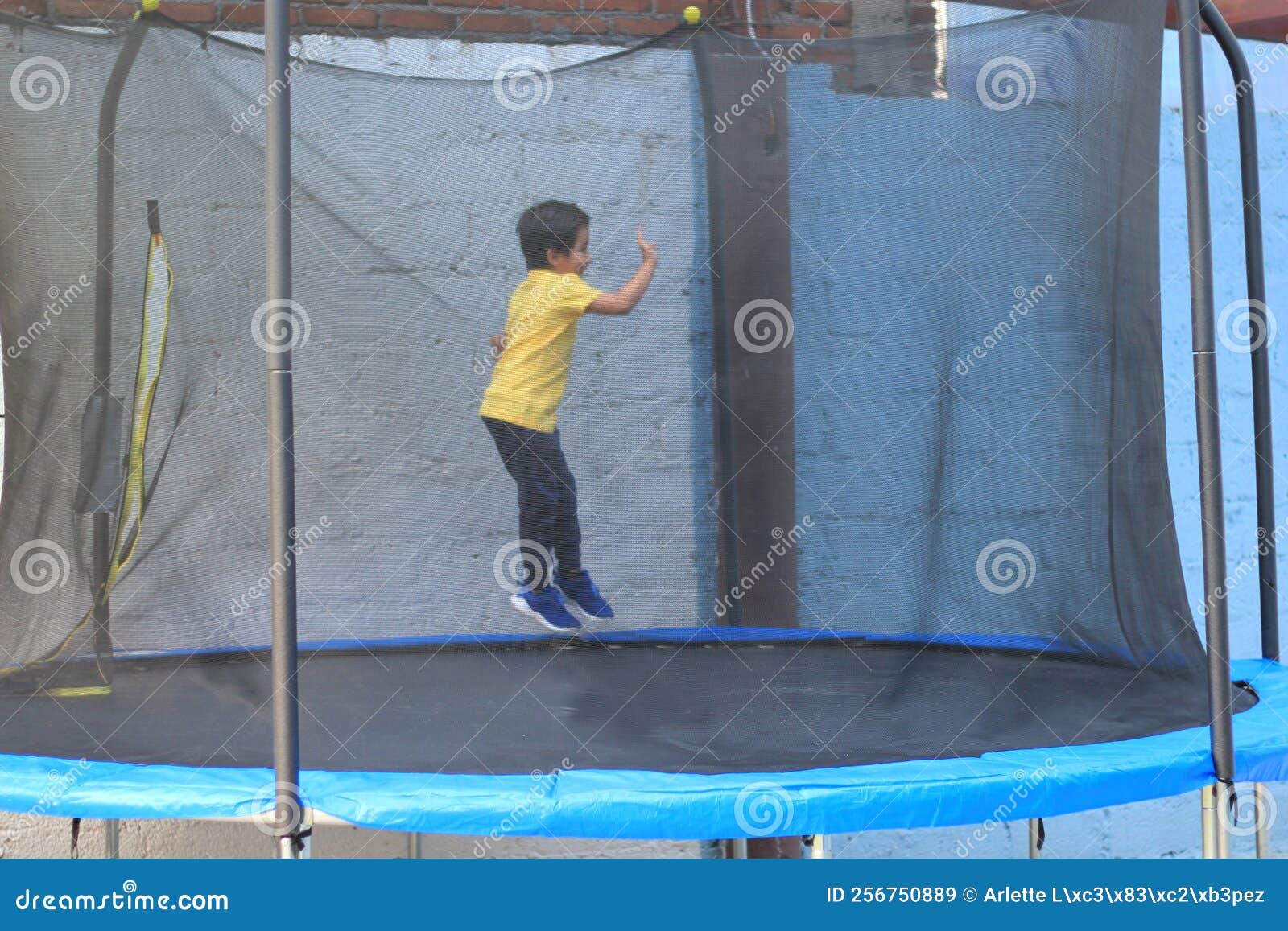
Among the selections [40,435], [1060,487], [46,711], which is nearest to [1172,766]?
[1060,487]

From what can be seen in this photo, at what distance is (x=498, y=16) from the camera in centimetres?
195

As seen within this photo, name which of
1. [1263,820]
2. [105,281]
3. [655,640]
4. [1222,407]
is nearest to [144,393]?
[105,281]

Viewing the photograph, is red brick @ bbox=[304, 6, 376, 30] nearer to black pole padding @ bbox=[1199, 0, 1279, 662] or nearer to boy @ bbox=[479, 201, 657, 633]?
boy @ bbox=[479, 201, 657, 633]

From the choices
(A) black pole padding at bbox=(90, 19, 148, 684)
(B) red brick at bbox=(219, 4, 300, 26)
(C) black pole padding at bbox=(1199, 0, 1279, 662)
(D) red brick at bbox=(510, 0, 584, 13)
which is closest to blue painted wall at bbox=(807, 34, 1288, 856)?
(C) black pole padding at bbox=(1199, 0, 1279, 662)

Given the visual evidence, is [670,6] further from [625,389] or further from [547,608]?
[547,608]

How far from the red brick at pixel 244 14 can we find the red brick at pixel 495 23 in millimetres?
265

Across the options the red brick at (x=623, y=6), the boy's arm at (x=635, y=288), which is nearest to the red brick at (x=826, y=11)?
the red brick at (x=623, y=6)

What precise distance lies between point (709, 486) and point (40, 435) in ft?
3.34

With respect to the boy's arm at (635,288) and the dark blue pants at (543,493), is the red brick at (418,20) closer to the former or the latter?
the boy's arm at (635,288)

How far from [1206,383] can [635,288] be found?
30.0 inches

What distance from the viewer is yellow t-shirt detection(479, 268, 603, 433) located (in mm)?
1591

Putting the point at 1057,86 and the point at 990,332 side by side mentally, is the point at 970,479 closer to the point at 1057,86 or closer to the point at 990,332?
the point at 990,332

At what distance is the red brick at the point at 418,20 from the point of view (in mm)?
1956

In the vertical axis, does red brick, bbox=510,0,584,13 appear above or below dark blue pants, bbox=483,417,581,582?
above
